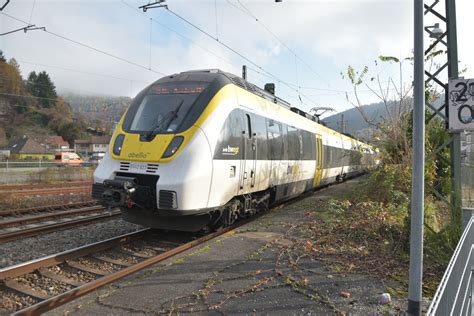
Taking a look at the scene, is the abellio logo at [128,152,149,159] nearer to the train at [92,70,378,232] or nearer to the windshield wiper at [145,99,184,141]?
the train at [92,70,378,232]

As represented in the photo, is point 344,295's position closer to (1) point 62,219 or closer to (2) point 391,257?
(2) point 391,257

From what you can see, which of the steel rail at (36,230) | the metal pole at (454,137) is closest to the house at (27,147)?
the steel rail at (36,230)

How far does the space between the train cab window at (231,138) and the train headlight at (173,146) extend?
0.75m

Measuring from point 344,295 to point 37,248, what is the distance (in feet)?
19.7

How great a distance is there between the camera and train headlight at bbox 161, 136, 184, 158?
24.0ft

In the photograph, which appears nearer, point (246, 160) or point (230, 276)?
point (230, 276)

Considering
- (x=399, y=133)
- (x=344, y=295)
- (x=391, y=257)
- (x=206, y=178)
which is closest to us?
(x=344, y=295)

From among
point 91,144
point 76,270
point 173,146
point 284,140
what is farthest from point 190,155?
point 91,144

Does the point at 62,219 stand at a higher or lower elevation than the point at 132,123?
lower

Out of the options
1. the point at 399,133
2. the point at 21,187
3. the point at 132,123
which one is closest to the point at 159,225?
the point at 132,123

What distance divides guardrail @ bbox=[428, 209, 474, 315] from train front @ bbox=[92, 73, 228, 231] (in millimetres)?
4329

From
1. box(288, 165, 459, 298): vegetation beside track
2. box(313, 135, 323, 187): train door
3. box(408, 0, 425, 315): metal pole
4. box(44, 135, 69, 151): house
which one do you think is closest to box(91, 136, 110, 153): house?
box(44, 135, 69, 151): house

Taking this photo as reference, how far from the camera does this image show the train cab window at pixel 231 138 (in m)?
7.94

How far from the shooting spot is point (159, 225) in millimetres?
7941
